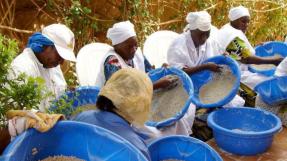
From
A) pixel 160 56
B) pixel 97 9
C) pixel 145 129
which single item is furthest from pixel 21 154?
pixel 97 9

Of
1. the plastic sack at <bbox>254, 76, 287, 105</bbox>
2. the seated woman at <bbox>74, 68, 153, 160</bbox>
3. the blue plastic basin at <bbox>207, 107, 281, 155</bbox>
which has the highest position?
the seated woman at <bbox>74, 68, 153, 160</bbox>

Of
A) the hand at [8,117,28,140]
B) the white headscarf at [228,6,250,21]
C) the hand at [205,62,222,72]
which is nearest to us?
the hand at [8,117,28,140]

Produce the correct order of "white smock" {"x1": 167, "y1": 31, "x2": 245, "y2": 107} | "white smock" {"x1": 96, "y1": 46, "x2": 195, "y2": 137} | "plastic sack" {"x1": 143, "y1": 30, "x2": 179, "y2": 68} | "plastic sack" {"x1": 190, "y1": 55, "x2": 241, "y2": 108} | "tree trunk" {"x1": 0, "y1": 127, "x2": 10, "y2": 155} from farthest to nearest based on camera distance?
"plastic sack" {"x1": 143, "y1": 30, "x2": 179, "y2": 68} → "white smock" {"x1": 167, "y1": 31, "x2": 245, "y2": 107} → "plastic sack" {"x1": 190, "y1": 55, "x2": 241, "y2": 108} → "white smock" {"x1": 96, "y1": 46, "x2": 195, "y2": 137} → "tree trunk" {"x1": 0, "y1": 127, "x2": 10, "y2": 155}

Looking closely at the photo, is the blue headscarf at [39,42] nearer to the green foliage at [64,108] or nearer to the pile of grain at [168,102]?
the green foliage at [64,108]

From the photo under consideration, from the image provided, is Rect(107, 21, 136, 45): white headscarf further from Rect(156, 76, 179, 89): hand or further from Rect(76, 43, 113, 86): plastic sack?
Rect(156, 76, 179, 89): hand

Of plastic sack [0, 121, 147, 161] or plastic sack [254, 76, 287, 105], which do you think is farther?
plastic sack [254, 76, 287, 105]

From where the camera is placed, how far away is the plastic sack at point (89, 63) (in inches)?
122

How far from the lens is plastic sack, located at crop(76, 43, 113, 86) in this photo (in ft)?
10.2

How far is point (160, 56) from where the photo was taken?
3.97m

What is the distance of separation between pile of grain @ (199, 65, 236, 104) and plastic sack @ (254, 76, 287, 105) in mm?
319

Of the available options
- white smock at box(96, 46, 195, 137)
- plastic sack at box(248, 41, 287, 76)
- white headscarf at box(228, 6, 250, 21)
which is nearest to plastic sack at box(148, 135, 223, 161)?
white smock at box(96, 46, 195, 137)

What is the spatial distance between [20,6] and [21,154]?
10.0ft

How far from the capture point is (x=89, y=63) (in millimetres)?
3246

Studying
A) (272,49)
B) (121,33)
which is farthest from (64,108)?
(272,49)
